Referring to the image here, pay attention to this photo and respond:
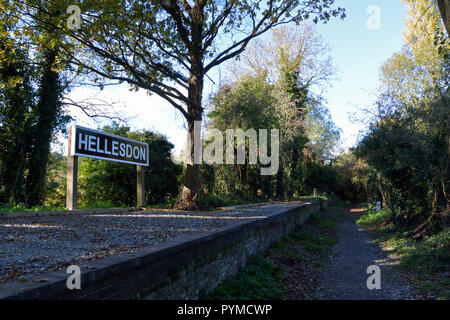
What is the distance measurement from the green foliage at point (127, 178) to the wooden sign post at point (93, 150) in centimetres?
319

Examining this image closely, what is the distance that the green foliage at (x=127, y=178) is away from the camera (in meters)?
15.6

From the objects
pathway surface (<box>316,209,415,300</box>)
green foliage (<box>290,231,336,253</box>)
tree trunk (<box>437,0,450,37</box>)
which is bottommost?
pathway surface (<box>316,209,415,300</box>)

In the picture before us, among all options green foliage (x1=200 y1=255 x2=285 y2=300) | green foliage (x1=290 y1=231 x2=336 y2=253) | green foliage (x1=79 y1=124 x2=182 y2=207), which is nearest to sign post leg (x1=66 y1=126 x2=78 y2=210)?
green foliage (x1=79 y1=124 x2=182 y2=207)

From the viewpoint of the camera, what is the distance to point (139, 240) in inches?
195

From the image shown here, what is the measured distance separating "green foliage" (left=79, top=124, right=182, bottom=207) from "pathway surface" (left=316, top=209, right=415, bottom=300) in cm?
919

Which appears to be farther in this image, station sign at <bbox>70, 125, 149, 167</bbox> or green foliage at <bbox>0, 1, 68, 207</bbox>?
green foliage at <bbox>0, 1, 68, 207</bbox>

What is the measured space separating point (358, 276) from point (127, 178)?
12079 millimetres

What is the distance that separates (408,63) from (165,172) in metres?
15.9

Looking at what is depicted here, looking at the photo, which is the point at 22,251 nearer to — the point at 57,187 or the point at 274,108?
the point at 57,187

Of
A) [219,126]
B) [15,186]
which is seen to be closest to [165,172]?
[219,126]

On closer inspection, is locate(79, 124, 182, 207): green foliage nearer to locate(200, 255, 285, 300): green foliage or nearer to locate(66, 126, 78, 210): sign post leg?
locate(66, 126, 78, 210): sign post leg

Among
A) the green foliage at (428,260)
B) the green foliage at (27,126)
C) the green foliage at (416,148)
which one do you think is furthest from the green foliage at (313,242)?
the green foliage at (27,126)

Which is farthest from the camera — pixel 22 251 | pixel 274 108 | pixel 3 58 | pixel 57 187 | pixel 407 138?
pixel 274 108

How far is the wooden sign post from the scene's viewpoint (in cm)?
919
